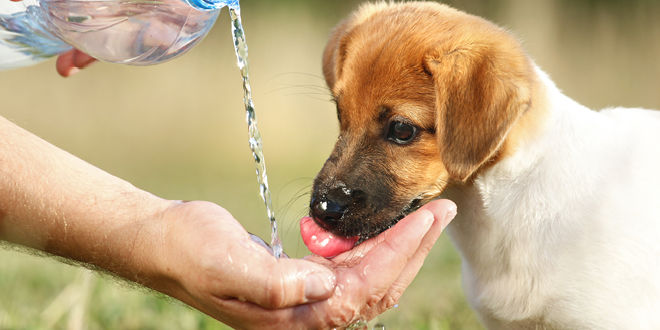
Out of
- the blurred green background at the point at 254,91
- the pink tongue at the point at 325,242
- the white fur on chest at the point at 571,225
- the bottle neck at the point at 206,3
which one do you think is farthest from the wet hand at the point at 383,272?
the blurred green background at the point at 254,91

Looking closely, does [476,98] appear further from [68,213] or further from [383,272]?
[68,213]

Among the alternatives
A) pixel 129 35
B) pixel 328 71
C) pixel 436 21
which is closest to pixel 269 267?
pixel 129 35

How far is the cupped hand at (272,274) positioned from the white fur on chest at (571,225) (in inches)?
18.7

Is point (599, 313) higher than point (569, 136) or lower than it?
lower

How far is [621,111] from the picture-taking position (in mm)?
2889

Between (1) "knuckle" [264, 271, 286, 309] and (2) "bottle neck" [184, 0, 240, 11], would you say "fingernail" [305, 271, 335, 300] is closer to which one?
(1) "knuckle" [264, 271, 286, 309]

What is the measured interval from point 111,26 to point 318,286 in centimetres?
151

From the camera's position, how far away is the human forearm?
7.88ft

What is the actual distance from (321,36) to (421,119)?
6353mm

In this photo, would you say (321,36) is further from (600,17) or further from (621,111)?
(621,111)

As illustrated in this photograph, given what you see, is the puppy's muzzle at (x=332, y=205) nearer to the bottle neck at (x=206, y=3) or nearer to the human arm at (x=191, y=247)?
the human arm at (x=191, y=247)

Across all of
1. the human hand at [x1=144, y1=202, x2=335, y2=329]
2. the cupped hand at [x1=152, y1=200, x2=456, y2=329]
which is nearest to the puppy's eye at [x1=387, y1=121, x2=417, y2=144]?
the cupped hand at [x1=152, y1=200, x2=456, y2=329]

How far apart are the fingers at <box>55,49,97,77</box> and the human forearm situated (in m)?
0.88

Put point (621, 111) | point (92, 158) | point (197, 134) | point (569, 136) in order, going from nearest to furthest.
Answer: point (569, 136), point (621, 111), point (92, 158), point (197, 134)
